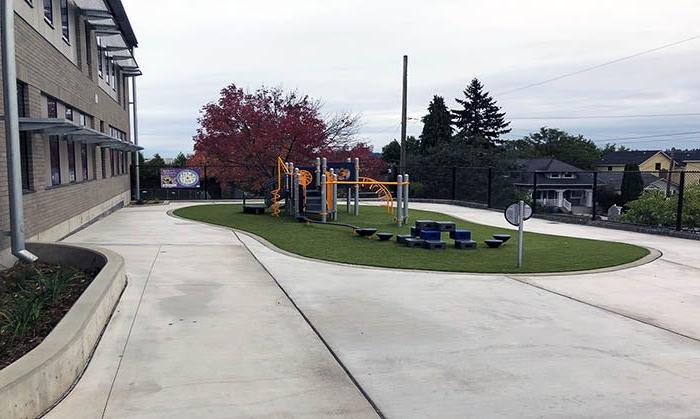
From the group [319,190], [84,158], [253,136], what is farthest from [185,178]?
[84,158]

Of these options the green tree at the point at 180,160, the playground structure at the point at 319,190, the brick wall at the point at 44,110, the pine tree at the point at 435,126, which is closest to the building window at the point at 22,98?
the brick wall at the point at 44,110

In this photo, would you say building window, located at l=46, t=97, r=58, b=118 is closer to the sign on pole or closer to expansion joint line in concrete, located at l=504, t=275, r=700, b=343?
the sign on pole

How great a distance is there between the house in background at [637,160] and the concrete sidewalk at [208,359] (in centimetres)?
8772

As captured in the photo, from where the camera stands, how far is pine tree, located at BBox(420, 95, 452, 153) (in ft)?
193

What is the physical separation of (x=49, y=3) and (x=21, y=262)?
25.9ft

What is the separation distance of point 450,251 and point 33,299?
333 inches

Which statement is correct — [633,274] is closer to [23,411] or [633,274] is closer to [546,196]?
[23,411]

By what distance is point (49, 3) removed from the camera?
13.3 m

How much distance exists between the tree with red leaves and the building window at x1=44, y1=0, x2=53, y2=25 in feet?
52.9

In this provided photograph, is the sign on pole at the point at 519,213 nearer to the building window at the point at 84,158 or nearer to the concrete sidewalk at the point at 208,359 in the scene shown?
the concrete sidewalk at the point at 208,359

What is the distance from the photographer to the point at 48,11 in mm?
13211

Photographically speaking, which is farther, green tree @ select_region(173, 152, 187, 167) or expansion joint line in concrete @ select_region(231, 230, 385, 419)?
green tree @ select_region(173, 152, 187, 167)

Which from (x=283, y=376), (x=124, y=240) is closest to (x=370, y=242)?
(x=124, y=240)

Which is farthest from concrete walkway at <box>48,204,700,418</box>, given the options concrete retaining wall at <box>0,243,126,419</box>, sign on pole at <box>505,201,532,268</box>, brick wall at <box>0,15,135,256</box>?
brick wall at <box>0,15,135,256</box>
